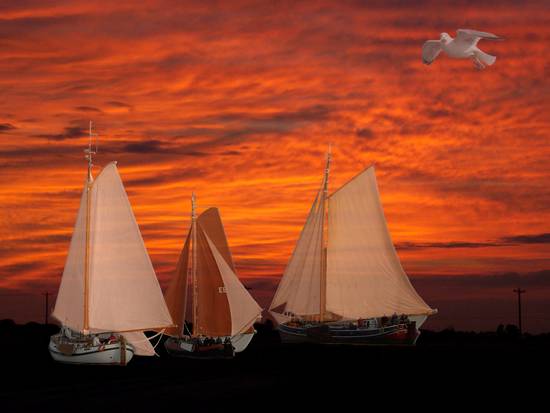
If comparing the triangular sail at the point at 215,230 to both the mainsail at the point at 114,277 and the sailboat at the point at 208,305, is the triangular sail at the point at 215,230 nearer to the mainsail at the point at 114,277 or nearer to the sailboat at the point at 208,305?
the sailboat at the point at 208,305

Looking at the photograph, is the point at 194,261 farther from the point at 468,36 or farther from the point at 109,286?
the point at 468,36

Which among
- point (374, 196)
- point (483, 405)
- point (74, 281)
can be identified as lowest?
point (483, 405)

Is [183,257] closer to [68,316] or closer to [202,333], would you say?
[202,333]

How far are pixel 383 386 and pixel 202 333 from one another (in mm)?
27435

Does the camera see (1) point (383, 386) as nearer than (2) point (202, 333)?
Yes

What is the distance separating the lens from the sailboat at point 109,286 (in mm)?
73812

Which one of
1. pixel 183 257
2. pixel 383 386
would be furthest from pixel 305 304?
pixel 383 386

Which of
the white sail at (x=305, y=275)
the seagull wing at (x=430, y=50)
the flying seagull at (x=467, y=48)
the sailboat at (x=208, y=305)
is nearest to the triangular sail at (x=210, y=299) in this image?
the sailboat at (x=208, y=305)

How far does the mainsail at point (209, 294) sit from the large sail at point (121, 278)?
890 cm

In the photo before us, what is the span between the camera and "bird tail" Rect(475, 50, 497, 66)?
47081 millimetres

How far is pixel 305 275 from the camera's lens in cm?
10819

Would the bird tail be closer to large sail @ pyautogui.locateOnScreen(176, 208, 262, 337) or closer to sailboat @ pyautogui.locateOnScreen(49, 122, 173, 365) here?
sailboat @ pyautogui.locateOnScreen(49, 122, 173, 365)

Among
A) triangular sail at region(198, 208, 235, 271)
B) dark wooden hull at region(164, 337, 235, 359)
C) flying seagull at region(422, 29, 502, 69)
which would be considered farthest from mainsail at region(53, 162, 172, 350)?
flying seagull at region(422, 29, 502, 69)

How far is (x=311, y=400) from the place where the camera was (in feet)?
169
